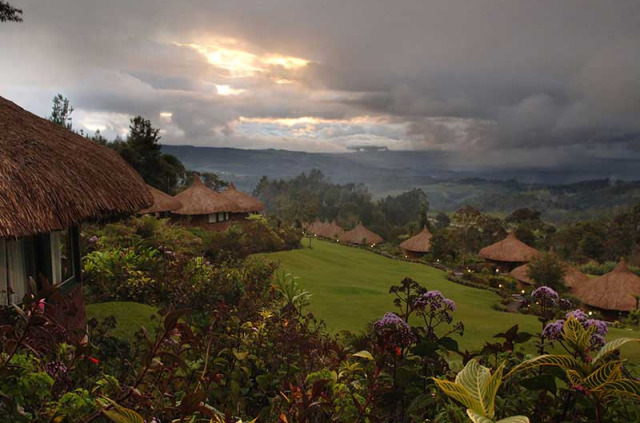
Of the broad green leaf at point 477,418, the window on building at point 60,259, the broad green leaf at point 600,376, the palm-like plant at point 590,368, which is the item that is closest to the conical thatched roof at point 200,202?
the window on building at point 60,259

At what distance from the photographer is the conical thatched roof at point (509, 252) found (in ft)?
109

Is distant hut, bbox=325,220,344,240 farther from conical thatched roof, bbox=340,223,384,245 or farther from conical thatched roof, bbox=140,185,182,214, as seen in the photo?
conical thatched roof, bbox=140,185,182,214

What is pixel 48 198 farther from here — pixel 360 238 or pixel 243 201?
pixel 360 238

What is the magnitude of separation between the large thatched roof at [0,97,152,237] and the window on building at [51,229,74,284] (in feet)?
2.69

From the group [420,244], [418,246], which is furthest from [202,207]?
[420,244]

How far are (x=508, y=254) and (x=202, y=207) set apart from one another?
76.0 ft

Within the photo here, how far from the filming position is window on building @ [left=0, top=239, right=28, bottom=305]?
192 inches

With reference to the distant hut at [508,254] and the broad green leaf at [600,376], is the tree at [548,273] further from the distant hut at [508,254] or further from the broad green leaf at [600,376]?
the broad green leaf at [600,376]

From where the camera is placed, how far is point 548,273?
23.8m

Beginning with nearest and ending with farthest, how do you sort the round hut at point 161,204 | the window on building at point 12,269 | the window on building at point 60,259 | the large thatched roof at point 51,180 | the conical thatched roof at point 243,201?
the large thatched roof at point 51,180
the window on building at point 12,269
the window on building at point 60,259
the round hut at point 161,204
the conical thatched roof at point 243,201

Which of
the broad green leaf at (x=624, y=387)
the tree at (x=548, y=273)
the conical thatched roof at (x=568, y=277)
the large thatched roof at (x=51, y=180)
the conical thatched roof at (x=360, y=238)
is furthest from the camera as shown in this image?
the conical thatched roof at (x=360, y=238)

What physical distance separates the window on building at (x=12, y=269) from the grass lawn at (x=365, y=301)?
241 inches

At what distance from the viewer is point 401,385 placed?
2.46 meters

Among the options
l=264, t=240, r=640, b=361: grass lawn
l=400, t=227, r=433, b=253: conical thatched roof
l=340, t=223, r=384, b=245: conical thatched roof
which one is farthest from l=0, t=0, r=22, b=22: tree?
l=340, t=223, r=384, b=245: conical thatched roof
